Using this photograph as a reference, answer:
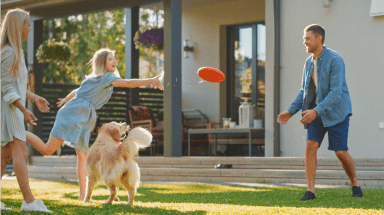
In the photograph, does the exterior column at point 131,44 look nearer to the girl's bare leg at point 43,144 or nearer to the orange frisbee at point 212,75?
the orange frisbee at point 212,75

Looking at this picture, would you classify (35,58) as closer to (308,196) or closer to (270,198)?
(270,198)

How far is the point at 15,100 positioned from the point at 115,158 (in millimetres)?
Result: 907

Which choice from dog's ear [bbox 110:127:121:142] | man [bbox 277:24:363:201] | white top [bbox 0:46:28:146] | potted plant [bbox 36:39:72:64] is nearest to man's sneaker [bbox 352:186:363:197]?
man [bbox 277:24:363:201]

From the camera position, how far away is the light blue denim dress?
202 inches

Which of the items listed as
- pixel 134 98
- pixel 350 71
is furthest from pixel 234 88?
pixel 350 71

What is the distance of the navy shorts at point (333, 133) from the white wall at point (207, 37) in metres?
6.32

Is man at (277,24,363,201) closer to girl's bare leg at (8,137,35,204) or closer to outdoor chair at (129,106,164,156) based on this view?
girl's bare leg at (8,137,35,204)

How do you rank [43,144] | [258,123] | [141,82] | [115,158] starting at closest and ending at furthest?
[115,158], [141,82], [43,144], [258,123]

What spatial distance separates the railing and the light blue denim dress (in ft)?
22.3

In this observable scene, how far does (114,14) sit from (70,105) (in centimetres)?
2021

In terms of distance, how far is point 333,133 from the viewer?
537 cm

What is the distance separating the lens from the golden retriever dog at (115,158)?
4594 millimetres

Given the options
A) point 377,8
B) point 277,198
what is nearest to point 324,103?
point 277,198

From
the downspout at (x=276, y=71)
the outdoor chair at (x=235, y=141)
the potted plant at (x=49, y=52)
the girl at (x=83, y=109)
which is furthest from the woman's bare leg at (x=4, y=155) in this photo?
the potted plant at (x=49, y=52)
